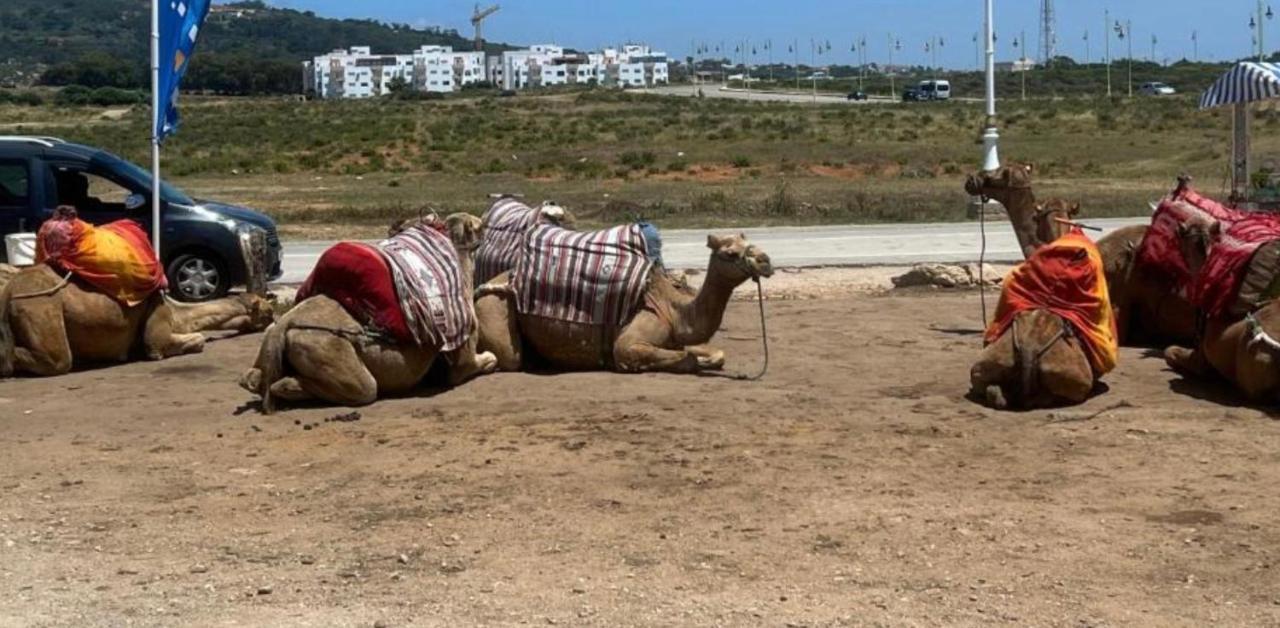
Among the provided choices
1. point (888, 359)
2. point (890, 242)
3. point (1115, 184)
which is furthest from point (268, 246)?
point (1115, 184)

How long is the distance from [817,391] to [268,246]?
9151 mm

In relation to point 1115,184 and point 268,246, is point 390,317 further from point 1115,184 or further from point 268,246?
point 1115,184

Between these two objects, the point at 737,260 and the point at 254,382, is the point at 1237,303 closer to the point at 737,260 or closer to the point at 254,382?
the point at 737,260

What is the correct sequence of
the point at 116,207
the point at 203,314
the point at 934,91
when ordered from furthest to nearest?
the point at 934,91 < the point at 116,207 < the point at 203,314

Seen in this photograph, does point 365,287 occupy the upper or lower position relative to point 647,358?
upper

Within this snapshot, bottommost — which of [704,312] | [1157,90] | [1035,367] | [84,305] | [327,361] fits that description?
[1035,367]

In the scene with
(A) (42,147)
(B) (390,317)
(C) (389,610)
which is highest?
(A) (42,147)

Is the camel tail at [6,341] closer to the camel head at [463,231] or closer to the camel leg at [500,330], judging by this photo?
the camel head at [463,231]

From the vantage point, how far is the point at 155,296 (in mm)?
13062

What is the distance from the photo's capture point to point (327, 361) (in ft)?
34.5

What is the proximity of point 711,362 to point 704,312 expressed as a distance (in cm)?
37

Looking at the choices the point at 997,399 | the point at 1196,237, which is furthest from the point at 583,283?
the point at 1196,237

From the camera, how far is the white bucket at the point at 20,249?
49.1ft

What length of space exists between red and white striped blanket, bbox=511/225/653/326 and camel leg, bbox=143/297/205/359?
306 cm
